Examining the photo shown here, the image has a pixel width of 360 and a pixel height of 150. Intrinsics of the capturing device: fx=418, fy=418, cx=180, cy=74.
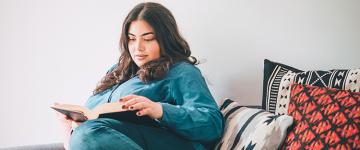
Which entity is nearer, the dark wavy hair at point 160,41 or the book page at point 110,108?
A: the book page at point 110,108

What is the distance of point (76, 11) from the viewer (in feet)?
6.08

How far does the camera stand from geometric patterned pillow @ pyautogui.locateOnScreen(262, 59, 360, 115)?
3.81 ft

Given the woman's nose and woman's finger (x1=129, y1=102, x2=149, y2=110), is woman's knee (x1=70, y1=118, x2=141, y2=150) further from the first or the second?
Result: the woman's nose

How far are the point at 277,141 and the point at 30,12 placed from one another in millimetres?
1270

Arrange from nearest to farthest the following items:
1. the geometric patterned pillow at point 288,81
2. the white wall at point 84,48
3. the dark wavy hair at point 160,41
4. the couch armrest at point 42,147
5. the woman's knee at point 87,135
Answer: the woman's knee at point 87,135 < the geometric patterned pillow at point 288,81 < the couch armrest at point 42,147 < the dark wavy hair at point 160,41 < the white wall at point 84,48

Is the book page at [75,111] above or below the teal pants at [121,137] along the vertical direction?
above

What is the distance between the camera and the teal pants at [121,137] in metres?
1.07

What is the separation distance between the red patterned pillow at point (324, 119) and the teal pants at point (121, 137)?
0.33 metres

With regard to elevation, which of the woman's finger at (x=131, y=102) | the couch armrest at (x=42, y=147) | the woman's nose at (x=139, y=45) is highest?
the woman's nose at (x=139, y=45)

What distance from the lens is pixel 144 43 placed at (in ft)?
4.98

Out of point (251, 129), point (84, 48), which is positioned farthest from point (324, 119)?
point (84, 48)

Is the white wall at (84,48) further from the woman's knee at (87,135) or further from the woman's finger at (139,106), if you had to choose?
the woman's knee at (87,135)

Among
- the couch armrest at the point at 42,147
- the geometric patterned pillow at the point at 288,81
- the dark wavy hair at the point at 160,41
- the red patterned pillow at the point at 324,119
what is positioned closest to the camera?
the red patterned pillow at the point at 324,119

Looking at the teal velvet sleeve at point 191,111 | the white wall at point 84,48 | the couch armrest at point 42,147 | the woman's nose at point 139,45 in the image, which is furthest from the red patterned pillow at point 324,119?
the couch armrest at point 42,147
